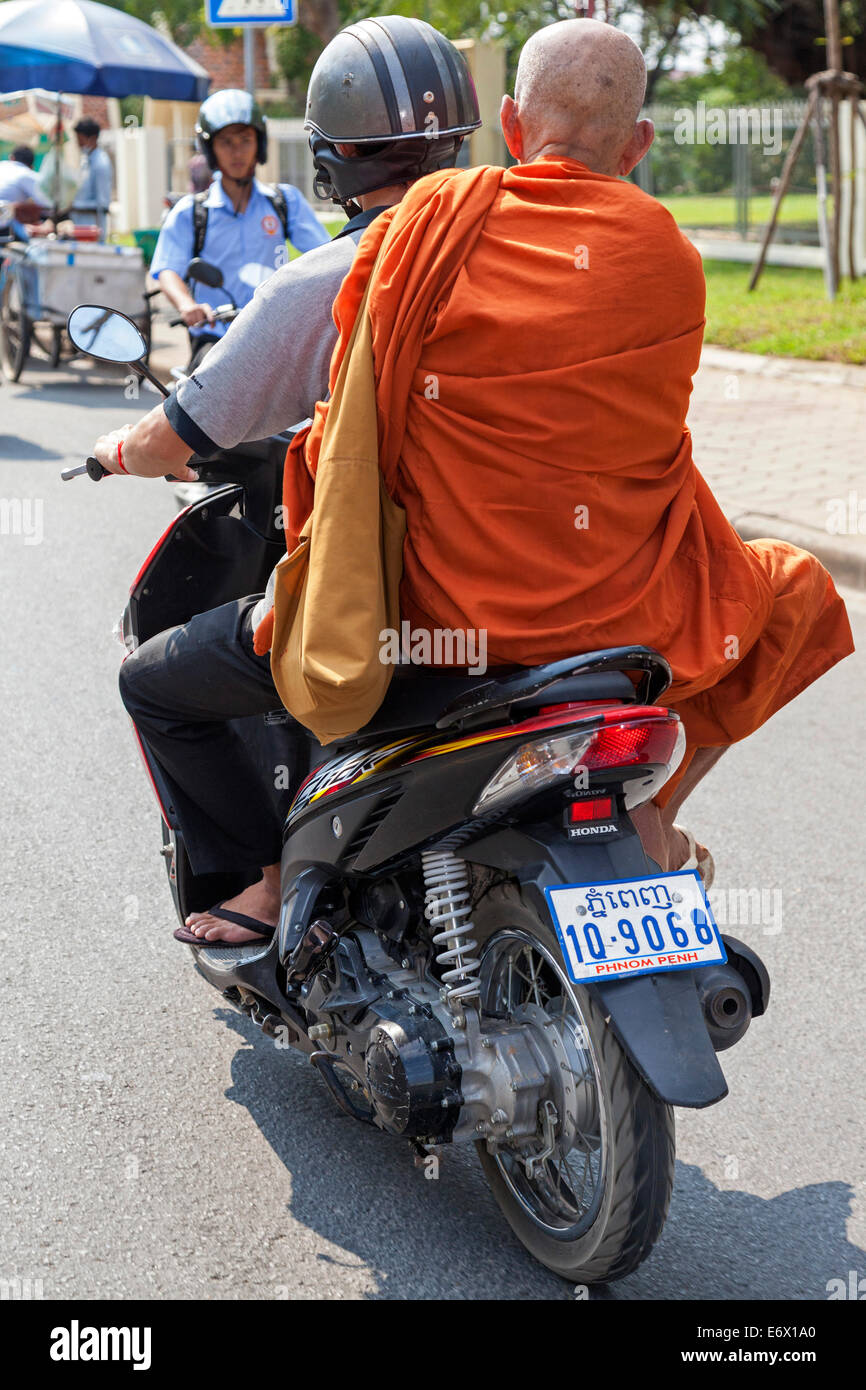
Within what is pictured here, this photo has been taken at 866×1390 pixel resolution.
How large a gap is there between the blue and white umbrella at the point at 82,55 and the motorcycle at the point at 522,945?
39.9 feet

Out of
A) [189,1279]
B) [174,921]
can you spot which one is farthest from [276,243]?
[189,1279]

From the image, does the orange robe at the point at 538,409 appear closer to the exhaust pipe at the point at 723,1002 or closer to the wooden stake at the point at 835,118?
the exhaust pipe at the point at 723,1002

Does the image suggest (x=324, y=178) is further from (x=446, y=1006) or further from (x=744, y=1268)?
(x=744, y=1268)

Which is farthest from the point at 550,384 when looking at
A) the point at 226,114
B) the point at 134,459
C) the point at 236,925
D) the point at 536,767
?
the point at 226,114

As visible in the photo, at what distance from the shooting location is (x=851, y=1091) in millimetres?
3293

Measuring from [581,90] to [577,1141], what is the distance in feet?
5.37

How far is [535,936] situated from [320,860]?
0.53 metres

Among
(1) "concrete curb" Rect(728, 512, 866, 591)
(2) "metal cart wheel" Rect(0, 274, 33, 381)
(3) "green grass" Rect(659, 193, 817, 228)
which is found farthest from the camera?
(3) "green grass" Rect(659, 193, 817, 228)

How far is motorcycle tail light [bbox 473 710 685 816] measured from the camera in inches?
95.0

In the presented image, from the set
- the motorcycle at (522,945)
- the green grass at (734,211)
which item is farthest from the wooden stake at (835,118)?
the motorcycle at (522,945)

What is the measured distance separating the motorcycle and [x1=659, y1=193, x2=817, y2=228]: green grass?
2167cm

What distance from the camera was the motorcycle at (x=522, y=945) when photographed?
7.97 feet

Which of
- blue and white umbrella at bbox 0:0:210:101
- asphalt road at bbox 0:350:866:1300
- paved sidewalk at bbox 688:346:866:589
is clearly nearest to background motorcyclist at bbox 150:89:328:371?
paved sidewalk at bbox 688:346:866:589

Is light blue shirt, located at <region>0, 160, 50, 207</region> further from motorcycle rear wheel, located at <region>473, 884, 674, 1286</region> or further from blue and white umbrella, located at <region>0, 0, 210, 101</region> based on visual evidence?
motorcycle rear wheel, located at <region>473, 884, 674, 1286</region>
